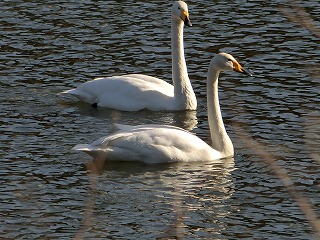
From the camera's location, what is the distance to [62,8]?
19.8m

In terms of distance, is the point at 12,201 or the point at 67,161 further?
the point at 67,161

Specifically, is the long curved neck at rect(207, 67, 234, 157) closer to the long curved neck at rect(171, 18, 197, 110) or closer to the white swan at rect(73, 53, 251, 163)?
the white swan at rect(73, 53, 251, 163)

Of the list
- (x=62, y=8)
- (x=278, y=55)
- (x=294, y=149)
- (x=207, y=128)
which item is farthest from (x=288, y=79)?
(x=62, y=8)

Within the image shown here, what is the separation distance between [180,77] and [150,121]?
1.03 m

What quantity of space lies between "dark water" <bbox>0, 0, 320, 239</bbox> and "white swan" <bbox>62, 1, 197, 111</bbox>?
0.17m

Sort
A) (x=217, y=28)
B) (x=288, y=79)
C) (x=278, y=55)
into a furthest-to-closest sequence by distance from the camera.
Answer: (x=217, y=28) → (x=278, y=55) → (x=288, y=79)

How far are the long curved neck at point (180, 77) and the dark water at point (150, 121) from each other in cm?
18

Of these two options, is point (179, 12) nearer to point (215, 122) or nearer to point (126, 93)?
point (126, 93)

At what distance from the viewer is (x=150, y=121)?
14.1 metres

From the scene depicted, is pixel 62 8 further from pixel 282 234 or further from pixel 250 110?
pixel 282 234

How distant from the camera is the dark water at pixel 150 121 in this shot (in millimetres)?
9781

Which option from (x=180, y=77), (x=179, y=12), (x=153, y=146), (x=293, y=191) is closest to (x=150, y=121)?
(x=180, y=77)

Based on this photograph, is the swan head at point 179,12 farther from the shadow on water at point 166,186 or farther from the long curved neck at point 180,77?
the shadow on water at point 166,186

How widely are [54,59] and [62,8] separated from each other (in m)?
3.28
